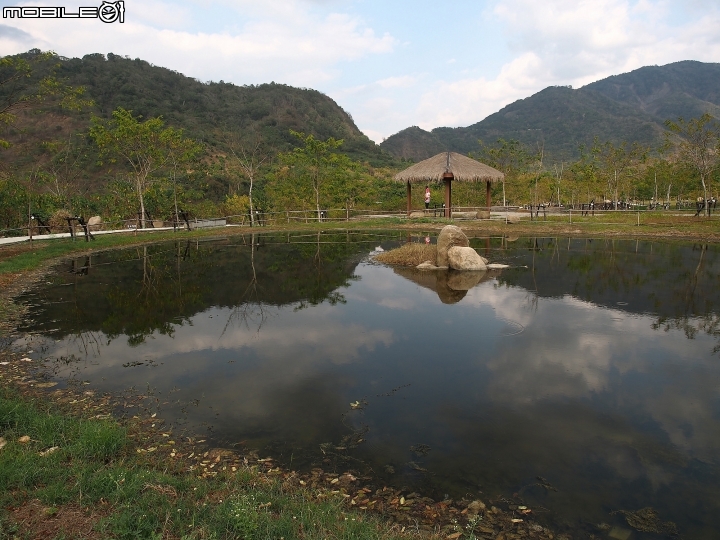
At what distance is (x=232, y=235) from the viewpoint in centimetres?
2172

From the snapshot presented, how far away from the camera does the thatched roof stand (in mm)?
23553

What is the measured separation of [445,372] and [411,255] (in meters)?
8.28

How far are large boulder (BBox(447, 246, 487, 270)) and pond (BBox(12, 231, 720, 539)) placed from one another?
2.25ft

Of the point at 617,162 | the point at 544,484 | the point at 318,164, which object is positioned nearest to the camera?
the point at 544,484

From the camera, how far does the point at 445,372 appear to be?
19.3 feet

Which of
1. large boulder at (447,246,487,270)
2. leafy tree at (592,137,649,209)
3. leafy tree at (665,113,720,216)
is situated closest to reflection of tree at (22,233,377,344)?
large boulder at (447,246,487,270)

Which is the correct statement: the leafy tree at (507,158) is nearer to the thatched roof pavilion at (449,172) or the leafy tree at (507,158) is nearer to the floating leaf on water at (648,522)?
the thatched roof pavilion at (449,172)

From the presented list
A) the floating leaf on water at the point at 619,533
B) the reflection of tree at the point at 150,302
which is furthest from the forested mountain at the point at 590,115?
the floating leaf on water at the point at 619,533

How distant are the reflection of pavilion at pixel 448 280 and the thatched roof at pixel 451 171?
1202cm

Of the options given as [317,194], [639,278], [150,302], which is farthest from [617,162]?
[150,302]

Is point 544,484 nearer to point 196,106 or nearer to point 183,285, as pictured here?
point 183,285

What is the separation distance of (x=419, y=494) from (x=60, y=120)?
5120 centimetres

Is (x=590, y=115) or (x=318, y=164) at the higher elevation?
(x=590, y=115)

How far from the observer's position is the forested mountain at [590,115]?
84.4 meters
